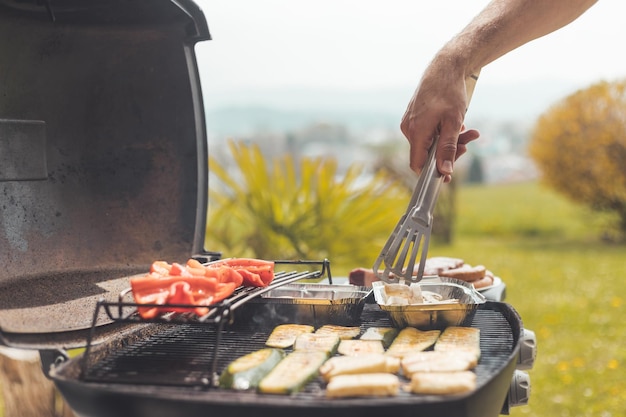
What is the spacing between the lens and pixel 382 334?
224 cm

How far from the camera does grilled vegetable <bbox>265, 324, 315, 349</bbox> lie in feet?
7.04

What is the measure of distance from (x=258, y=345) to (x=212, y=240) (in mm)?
3782

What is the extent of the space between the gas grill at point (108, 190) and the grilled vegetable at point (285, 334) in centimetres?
7

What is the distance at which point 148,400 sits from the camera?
1616 mm

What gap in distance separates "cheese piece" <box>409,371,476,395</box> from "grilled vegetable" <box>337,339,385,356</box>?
290 mm

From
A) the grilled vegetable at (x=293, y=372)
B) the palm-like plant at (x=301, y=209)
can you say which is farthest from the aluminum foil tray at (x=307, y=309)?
the palm-like plant at (x=301, y=209)

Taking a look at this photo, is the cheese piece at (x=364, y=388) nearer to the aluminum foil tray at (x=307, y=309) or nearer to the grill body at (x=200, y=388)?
the grill body at (x=200, y=388)

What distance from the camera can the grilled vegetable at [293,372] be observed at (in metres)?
1.70

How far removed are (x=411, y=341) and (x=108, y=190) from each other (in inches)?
56.3

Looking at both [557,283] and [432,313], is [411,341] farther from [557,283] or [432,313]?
[557,283]

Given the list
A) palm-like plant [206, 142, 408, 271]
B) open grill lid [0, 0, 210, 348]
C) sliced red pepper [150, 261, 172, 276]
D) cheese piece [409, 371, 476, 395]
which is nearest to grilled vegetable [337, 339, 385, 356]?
cheese piece [409, 371, 476, 395]

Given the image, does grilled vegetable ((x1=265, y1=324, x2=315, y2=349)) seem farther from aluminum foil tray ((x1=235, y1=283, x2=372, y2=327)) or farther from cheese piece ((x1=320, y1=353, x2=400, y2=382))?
cheese piece ((x1=320, y1=353, x2=400, y2=382))

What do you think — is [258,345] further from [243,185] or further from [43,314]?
[243,185]

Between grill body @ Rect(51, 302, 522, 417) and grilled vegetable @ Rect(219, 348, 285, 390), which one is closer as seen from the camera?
grill body @ Rect(51, 302, 522, 417)
